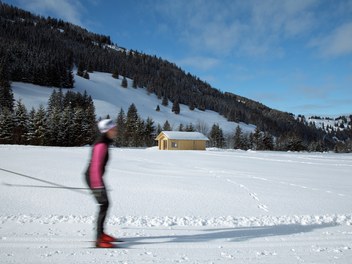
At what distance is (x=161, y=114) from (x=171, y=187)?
11310 centimetres

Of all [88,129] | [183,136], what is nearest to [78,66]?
[88,129]

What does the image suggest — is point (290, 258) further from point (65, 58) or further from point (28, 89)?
point (65, 58)

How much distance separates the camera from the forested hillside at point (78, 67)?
111 metres

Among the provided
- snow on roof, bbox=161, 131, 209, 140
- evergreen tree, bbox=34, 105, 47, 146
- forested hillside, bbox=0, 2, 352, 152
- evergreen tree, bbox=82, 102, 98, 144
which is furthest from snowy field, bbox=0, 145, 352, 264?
forested hillside, bbox=0, 2, 352, 152

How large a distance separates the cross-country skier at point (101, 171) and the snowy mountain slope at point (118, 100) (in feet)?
313

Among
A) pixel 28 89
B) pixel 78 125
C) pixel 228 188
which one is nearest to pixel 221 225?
pixel 228 188

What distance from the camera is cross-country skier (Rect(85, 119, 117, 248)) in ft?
15.6

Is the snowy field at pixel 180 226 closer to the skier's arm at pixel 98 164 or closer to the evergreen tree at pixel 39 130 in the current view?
the skier's arm at pixel 98 164

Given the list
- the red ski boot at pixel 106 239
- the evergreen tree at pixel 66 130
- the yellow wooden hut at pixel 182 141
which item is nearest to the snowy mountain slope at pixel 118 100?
the evergreen tree at pixel 66 130

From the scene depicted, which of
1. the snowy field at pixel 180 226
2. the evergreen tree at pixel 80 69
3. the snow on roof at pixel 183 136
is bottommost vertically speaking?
the snowy field at pixel 180 226

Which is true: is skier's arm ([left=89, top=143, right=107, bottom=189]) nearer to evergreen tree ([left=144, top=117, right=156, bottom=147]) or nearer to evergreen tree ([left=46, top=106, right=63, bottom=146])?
evergreen tree ([left=46, top=106, right=63, bottom=146])

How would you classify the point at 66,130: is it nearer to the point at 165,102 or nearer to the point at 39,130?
the point at 39,130

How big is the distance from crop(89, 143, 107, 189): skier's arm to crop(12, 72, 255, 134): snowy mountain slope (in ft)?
313

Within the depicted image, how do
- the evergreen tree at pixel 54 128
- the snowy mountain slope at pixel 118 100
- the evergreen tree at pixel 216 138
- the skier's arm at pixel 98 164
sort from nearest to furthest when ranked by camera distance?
1. the skier's arm at pixel 98 164
2. the evergreen tree at pixel 54 128
3. the evergreen tree at pixel 216 138
4. the snowy mountain slope at pixel 118 100
